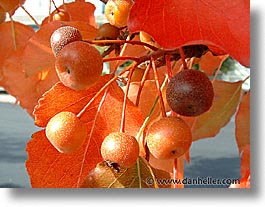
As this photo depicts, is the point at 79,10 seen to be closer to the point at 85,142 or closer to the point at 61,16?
the point at 61,16

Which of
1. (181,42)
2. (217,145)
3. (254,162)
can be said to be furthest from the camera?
(217,145)

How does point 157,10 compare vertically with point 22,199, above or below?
above

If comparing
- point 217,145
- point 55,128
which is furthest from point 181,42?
point 217,145

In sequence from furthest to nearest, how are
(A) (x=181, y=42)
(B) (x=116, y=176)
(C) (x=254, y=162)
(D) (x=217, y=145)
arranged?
(D) (x=217, y=145) < (C) (x=254, y=162) < (B) (x=116, y=176) < (A) (x=181, y=42)

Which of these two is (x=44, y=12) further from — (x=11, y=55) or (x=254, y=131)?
(x=254, y=131)

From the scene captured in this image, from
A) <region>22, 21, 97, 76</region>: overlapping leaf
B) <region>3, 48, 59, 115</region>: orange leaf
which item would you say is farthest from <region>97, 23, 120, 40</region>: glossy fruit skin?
<region>3, 48, 59, 115</region>: orange leaf

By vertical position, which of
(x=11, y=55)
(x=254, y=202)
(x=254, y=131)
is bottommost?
(x=254, y=202)

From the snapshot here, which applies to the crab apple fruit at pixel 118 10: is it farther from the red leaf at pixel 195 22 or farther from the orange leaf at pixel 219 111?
the orange leaf at pixel 219 111

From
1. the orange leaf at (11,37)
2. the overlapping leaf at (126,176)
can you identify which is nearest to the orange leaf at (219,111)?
Result: the overlapping leaf at (126,176)
